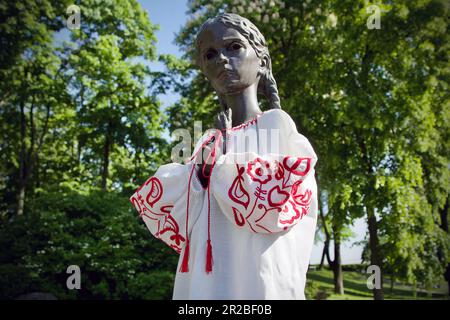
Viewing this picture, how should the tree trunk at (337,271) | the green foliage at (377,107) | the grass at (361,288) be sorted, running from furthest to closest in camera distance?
the grass at (361,288) → the tree trunk at (337,271) → the green foliage at (377,107)

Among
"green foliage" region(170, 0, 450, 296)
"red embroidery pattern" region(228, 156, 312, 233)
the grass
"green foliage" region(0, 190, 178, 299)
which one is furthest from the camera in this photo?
the grass

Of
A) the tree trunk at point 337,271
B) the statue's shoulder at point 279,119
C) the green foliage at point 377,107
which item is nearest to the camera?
the statue's shoulder at point 279,119

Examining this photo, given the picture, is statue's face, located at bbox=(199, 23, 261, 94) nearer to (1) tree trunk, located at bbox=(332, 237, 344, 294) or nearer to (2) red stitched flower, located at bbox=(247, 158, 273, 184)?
(2) red stitched flower, located at bbox=(247, 158, 273, 184)

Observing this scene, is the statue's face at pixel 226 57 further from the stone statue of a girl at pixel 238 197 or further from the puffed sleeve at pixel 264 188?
the puffed sleeve at pixel 264 188

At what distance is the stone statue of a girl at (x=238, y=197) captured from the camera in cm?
237

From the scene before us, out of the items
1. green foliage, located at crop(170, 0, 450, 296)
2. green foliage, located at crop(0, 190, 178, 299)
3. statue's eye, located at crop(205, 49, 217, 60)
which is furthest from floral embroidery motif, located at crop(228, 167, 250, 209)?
green foliage, located at crop(0, 190, 178, 299)

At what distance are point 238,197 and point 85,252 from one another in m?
12.2

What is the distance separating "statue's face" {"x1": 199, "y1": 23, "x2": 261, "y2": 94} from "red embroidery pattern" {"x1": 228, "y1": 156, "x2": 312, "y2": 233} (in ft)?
2.47

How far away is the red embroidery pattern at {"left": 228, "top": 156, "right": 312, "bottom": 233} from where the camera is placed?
7.68 ft

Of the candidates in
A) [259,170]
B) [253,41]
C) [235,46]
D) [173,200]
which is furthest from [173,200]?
[253,41]

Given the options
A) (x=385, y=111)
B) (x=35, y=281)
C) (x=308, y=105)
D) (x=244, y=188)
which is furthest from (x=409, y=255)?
(x=244, y=188)

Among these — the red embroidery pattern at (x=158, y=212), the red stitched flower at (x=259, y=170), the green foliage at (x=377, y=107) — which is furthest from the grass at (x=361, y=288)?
the red stitched flower at (x=259, y=170)

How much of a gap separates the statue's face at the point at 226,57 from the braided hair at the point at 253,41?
0.04 meters

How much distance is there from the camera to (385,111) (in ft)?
40.9
